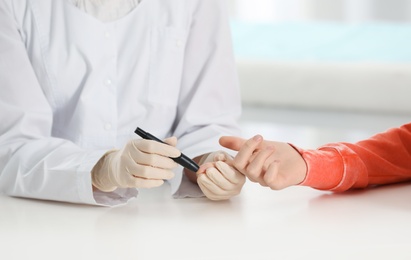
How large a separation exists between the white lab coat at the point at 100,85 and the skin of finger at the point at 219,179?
0.23 feet

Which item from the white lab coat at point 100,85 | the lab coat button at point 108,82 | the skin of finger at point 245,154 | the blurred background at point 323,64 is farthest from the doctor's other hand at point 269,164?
the blurred background at point 323,64

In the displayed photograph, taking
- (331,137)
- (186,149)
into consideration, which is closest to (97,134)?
(186,149)

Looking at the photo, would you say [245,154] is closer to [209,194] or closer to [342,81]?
[209,194]

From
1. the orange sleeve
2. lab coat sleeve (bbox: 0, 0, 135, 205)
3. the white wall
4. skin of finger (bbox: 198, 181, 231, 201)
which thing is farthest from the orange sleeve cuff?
the white wall

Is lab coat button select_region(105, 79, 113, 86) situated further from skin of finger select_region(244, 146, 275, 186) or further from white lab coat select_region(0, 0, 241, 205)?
skin of finger select_region(244, 146, 275, 186)

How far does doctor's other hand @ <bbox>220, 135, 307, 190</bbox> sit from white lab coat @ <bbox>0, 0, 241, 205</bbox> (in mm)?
106

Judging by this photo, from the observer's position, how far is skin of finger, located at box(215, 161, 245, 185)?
43.0 inches

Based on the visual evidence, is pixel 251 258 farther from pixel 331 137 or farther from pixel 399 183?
pixel 331 137

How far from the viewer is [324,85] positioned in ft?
8.16

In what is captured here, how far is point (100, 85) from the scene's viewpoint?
127 cm

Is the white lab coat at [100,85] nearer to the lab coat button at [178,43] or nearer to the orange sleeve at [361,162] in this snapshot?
the lab coat button at [178,43]

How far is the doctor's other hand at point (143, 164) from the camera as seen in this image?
3.46 ft

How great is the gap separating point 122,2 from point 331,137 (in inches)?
28.5

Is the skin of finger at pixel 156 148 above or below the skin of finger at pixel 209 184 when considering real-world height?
above
